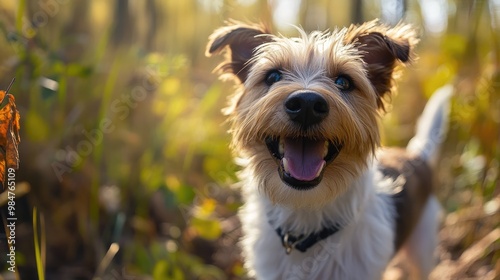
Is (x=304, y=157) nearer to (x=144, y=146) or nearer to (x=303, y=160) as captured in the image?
(x=303, y=160)

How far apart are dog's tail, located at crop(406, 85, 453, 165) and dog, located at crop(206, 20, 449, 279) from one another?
119cm

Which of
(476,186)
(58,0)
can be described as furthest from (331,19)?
(58,0)

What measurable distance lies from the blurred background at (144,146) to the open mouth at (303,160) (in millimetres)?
859

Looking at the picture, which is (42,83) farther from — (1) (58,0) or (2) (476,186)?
(2) (476,186)

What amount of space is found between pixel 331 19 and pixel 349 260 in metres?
5.26

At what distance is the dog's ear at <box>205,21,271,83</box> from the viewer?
3.58 m

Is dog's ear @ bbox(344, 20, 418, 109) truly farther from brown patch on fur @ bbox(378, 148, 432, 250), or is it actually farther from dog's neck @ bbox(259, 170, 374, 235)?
brown patch on fur @ bbox(378, 148, 432, 250)

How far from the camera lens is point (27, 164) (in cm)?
445

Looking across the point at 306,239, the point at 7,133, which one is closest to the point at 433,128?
the point at 306,239

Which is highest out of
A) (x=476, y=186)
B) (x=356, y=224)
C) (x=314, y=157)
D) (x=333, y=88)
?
(x=333, y=88)

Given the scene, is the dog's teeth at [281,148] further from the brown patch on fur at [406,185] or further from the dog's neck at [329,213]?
the brown patch on fur at [406,185]

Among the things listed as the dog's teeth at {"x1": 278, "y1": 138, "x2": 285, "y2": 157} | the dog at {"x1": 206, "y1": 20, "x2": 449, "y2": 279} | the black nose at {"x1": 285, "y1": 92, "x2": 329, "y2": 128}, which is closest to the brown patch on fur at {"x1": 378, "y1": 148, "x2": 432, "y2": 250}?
the dog at {"x1": 206, "y1": 20, "x2": 449, "y2": 279}

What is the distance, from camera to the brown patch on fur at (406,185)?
4219 mm

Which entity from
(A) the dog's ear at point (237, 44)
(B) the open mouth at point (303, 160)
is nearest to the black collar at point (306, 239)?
(B) the open mouth at point (303, 160)
